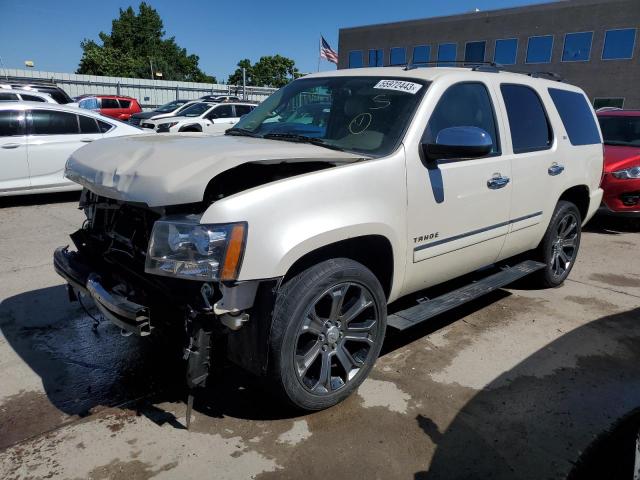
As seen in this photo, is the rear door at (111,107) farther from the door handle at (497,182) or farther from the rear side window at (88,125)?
the door handle at (497,182)

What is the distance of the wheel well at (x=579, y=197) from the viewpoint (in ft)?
16.1

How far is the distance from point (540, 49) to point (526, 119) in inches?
1377

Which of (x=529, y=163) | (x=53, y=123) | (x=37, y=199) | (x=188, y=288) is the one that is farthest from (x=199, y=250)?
(x=37, y=199)

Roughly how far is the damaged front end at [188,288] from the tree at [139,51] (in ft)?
233

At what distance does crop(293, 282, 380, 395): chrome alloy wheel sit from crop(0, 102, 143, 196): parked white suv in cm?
624

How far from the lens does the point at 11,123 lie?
24.8ft

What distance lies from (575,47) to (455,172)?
3539 cm

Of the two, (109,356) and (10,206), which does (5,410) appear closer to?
(109,356)

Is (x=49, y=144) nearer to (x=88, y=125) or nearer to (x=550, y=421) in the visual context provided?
(x=88, y=125)

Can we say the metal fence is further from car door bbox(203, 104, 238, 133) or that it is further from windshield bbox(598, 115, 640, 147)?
windshield bbox(598, 115, 640, 147)

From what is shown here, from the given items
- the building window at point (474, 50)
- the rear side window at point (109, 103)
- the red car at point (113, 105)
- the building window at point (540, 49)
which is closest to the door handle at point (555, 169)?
the red car at point (113, 105)

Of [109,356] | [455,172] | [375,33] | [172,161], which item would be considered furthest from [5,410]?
[375,33]

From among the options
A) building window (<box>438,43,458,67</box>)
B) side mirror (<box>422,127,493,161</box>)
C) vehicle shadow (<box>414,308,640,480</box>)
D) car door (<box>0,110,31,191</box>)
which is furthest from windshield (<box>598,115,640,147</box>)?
building window (<box>438,43,458,67</box>)

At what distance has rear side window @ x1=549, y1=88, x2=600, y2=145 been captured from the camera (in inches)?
183
